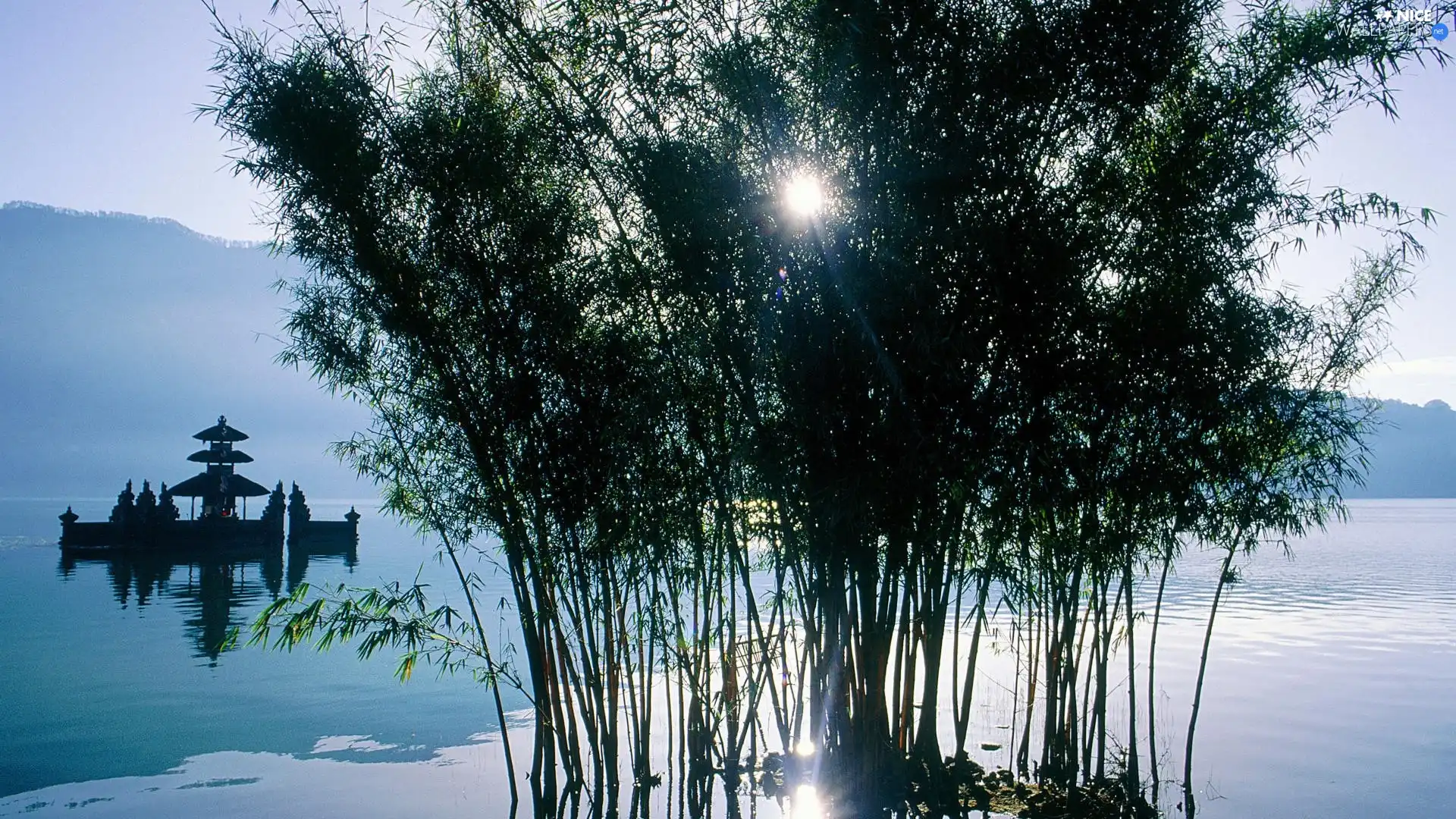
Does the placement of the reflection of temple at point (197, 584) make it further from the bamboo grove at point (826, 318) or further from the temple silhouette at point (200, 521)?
the bamboo grove at point (826, 318)

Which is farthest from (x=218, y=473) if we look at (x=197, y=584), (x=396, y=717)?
(x=396, y=717)

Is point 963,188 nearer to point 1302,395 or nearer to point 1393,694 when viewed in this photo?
point 1302,395

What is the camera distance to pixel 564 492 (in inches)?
195

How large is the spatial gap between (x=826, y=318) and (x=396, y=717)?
243 inches

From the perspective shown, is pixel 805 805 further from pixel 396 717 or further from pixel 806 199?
pixel 396 717

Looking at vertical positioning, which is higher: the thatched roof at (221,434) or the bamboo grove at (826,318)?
the thatched roof at (221,434)

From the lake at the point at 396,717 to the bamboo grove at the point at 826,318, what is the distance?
59.1 inches

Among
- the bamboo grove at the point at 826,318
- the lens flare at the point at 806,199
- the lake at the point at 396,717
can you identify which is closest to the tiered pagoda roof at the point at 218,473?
the lake at the point at 396,717

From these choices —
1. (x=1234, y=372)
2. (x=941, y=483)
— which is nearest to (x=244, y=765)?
(x=941, y=483)

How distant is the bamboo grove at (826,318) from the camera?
4.20 metres

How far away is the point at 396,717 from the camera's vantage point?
8.64 metres

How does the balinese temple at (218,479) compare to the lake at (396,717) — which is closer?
the lake at (396,717)

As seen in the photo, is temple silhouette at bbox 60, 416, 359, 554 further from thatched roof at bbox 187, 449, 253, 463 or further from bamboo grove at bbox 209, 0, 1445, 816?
bamboo grove at bbox 209, 0, 1445, 816

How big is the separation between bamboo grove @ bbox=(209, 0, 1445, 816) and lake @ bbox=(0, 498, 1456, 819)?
4.93 ft
